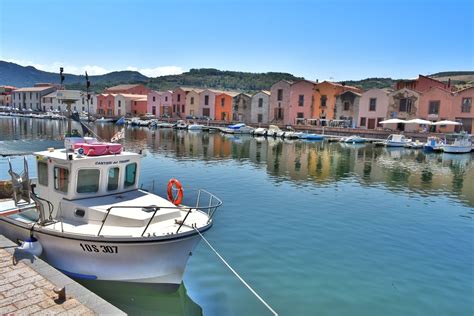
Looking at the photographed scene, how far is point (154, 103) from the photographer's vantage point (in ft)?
355

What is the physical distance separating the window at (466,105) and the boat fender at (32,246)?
6739cm

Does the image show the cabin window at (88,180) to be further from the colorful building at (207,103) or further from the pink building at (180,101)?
the pink building at (180,101)

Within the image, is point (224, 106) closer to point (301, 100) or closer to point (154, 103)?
point (301, 100)

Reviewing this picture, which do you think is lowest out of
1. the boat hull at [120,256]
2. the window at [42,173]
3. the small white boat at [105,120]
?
the boat hull at [120,256]

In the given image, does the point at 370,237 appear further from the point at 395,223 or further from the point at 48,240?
the point at 48,240

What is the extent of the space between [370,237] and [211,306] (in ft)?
27.9

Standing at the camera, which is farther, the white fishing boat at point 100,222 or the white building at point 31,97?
the white building at point 31,97

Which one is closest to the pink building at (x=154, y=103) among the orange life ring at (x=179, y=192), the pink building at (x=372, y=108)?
the pink building at (x=372, y=108)

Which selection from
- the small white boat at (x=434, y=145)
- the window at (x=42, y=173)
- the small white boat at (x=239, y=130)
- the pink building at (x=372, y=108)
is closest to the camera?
→ the window at (x=42, y=173)

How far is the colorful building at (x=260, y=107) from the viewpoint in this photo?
283 ft

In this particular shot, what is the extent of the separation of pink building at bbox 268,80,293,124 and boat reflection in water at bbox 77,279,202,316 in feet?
245

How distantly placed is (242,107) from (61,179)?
81005 mm

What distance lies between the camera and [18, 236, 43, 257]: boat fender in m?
10.0

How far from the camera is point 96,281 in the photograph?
34.0 ft
